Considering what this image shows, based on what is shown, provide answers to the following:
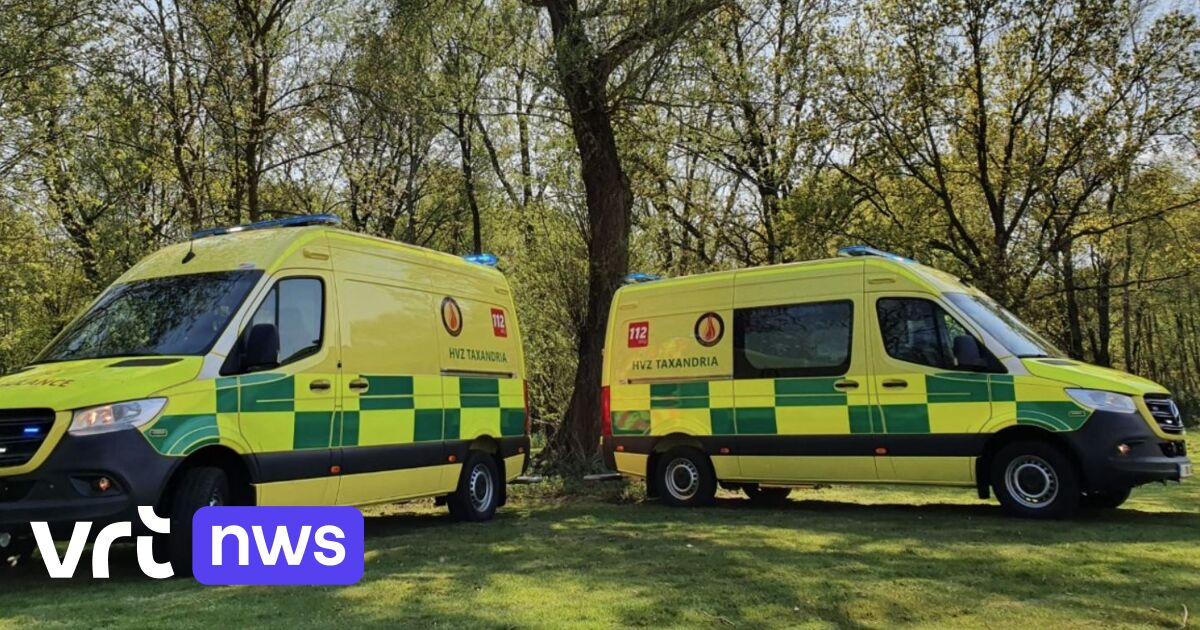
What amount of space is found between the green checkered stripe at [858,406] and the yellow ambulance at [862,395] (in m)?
0.01

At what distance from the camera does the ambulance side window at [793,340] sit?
356 inches

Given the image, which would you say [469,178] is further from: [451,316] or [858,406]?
[858,406]

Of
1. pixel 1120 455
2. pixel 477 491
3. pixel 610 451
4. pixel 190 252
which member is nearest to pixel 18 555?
pixel 190 252

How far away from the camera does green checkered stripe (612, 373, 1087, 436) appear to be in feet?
25.9

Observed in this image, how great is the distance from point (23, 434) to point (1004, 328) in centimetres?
799

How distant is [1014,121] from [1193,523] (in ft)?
42.2

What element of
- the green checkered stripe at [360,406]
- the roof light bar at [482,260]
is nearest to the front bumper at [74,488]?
the green checkered stripe at [360,406]

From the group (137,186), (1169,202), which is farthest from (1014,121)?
(137,186)

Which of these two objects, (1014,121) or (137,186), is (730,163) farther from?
(137,186)

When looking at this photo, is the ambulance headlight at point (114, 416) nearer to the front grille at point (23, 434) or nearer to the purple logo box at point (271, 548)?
the front grille at point (23, 434)

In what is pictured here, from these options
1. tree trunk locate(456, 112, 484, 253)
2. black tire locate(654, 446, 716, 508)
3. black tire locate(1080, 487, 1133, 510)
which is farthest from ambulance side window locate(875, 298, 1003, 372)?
tree trunk locate(456, 112, 484, 253)

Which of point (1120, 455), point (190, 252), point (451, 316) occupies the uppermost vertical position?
point (190, 252)

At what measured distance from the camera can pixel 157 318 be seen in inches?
261

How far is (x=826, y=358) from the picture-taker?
29.8 feet
